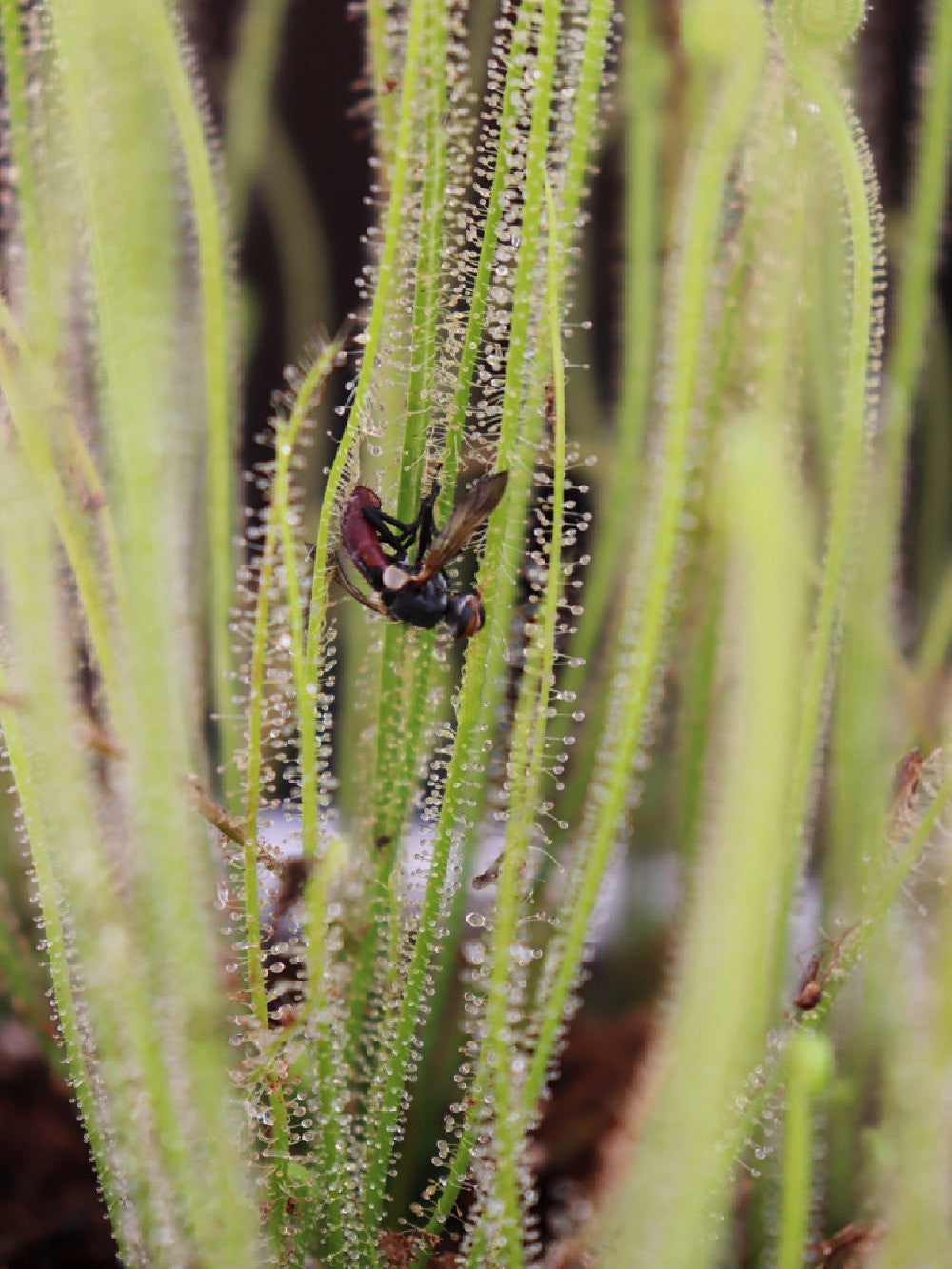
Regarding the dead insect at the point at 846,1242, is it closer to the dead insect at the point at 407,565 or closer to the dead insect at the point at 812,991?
the dead insect at the point at 812,991

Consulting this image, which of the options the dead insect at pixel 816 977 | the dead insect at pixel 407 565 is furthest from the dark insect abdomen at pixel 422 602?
the dead insect at pixel 816 977

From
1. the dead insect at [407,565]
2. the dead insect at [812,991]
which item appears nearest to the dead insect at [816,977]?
the dead insect at [812,991]

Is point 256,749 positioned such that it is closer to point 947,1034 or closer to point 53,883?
point 53,883

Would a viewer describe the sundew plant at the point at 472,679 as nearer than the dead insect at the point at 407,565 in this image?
Yes

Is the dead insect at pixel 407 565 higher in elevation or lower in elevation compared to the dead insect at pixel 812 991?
higher

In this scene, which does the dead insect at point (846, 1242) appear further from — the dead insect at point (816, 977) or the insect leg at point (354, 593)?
the insect leg at point (354, 593)

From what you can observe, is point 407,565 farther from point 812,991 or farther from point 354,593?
point 812,991

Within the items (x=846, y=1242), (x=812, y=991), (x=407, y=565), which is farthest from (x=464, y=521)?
(x=846, y=1242)

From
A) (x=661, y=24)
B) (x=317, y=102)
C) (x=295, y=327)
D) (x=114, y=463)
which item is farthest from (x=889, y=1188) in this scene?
(x=317, y=102)

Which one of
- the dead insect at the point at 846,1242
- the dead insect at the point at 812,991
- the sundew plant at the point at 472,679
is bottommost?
the dead insect at the point at 846,1242

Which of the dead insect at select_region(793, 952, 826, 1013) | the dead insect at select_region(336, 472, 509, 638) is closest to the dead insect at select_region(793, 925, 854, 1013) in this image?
the dead insect at select_region(793, 952, 826, 1013)
